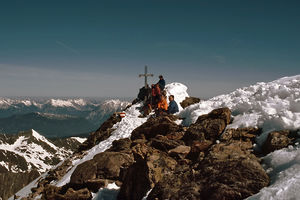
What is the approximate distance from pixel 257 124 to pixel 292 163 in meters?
4.76

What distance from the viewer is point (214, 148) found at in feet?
29.7

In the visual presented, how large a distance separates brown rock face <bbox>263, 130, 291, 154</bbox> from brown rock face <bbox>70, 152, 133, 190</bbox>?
7.73 metres

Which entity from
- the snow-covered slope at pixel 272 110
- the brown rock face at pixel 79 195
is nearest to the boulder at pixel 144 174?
the brown rock face at pixel 79 195

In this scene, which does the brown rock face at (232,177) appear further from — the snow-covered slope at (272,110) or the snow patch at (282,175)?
the snow-covered slope at (272,110)

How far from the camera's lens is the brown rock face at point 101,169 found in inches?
469

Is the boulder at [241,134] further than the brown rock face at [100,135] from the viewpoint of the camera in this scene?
No

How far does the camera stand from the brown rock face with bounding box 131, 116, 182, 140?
15.5 metres

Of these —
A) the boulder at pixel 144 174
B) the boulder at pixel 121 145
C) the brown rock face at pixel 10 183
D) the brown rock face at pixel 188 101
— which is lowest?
the brown rock face at pixel 10 183

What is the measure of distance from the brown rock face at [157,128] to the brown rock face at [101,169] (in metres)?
3.68

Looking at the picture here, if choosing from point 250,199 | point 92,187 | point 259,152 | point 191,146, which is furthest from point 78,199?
point 259,152

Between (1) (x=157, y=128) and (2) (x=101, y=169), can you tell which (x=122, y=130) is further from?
(2) (x=101, y=169)

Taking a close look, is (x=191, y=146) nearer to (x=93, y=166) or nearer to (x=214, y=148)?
(x=214, y=148)

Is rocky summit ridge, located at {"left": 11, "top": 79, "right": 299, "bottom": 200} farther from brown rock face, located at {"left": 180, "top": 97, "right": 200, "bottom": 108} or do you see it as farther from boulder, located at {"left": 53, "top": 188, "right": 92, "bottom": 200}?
brown rock face, located at {"left": 180, "top": 97, "right": 200, "bottom": 108}

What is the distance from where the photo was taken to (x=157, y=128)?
16.3 metres
